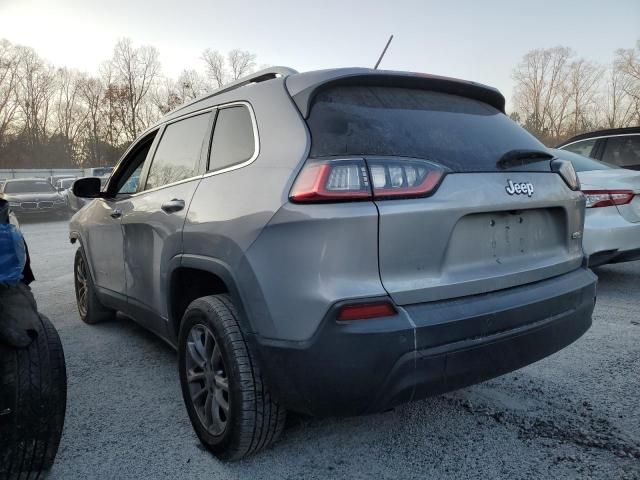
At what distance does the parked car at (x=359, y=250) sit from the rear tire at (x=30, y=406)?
0.61 m

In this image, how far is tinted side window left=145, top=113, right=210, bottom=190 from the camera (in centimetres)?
278

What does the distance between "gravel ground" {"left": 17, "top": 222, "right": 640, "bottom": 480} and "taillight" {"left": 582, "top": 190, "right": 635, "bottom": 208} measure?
1807 millimetres

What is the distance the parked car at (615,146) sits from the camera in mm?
6871

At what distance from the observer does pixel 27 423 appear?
198 centimetres

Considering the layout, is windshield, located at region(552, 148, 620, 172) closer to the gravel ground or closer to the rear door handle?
the gravel ground

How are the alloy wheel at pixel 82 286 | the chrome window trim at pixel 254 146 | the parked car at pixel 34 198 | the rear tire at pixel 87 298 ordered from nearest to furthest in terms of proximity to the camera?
the chrome window trim at pixel 254 146
the rear tire at pixel 87 298
the alloy wheel at pixel 82 286
the parked car at pixel 34 198

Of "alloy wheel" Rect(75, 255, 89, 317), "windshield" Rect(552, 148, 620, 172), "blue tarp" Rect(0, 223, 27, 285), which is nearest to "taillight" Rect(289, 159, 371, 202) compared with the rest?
"blue tarp" Rect(0, 223, 27, 285)

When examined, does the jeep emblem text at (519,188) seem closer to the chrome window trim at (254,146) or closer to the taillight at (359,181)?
the taillight at (359,181)

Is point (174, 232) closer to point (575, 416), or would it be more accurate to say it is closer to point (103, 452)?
point (103, 452)

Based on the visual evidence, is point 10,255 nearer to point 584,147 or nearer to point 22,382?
point 22,382

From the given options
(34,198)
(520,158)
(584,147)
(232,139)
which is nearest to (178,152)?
(232,139)

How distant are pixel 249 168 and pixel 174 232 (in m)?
0.69

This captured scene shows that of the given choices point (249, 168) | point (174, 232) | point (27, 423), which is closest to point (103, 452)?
point (27, 423)

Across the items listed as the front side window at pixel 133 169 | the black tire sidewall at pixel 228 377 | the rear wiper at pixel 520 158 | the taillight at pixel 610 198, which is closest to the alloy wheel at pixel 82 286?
the front side window at pixel 133 169
